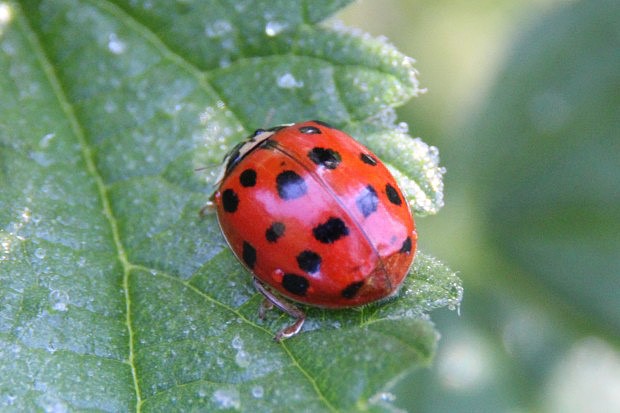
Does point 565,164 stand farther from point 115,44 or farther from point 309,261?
point 115,44

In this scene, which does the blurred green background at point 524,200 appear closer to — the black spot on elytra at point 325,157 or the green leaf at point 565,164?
the green leaf at point 565,164

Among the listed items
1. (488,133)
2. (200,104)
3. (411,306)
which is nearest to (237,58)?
(200,104)

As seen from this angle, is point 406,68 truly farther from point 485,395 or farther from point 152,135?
point 485,395

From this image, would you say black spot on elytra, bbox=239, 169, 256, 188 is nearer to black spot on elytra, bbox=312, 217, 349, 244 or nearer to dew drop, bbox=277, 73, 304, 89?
black spot on elytra, bbox=312, 217, 349, 244

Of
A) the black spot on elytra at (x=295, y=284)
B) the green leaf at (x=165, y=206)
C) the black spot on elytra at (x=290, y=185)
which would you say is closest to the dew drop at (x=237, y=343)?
the green leaf at (x=165, y=206)

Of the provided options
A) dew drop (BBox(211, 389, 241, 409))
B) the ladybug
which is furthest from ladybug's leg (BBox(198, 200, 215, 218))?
dew drop (BBox(211, 389, 241, 409))
